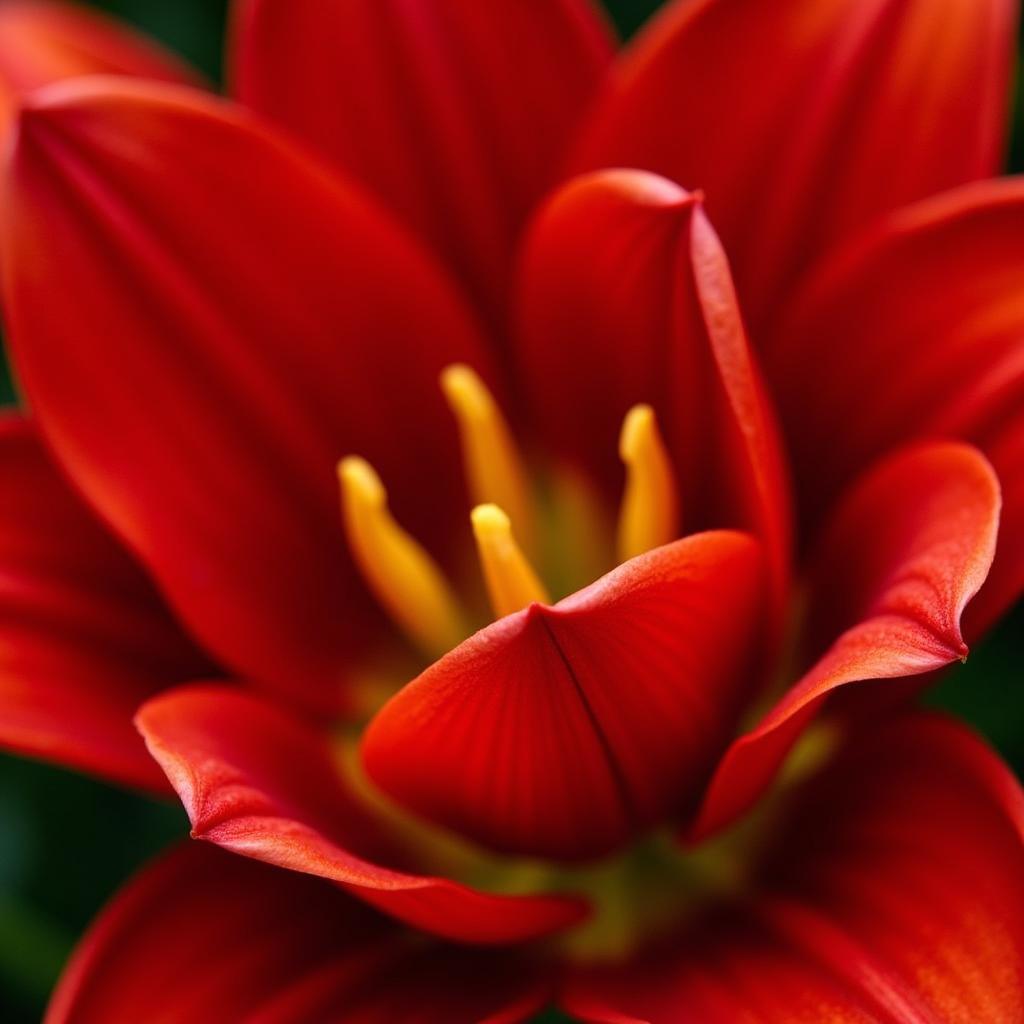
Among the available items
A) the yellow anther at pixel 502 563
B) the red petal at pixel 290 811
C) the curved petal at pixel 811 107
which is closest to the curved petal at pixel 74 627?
the red petal at pixel 290 811

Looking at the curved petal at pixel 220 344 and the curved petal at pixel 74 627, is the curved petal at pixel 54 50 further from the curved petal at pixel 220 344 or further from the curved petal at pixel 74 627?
the curved petal at pixel 74 627

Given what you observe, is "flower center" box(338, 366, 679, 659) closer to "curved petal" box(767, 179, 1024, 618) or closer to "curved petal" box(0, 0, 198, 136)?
"curved petal" box(767, 179, 1024, 618)

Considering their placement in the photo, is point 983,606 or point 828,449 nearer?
point 983,606

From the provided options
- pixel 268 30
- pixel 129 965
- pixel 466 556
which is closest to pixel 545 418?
pixel 466 556

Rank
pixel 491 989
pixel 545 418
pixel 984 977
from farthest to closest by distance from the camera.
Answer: pixel 545 418, pixel 491 989, pixel 984 977

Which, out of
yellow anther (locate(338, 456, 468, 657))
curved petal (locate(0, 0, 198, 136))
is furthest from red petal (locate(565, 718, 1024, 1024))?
curved petal (locate(0, 0, 198, 136))

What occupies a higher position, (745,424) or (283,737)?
(745,424)

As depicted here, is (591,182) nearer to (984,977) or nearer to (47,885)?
(984,977)
